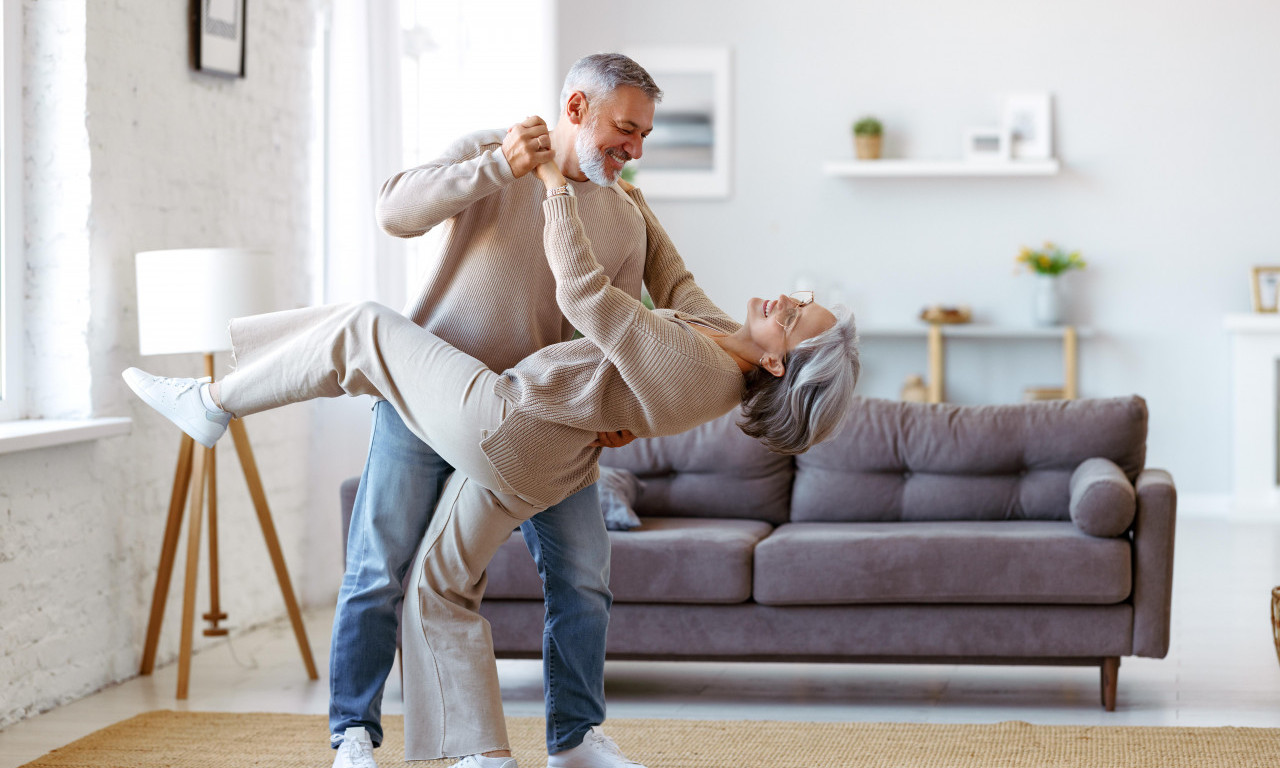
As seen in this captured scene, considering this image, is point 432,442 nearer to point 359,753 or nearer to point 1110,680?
point 359,753

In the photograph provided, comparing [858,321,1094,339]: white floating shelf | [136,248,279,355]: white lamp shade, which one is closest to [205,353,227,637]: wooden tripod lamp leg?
[136,248,279,355]: white lamp shade

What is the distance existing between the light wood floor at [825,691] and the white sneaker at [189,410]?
1.18 m

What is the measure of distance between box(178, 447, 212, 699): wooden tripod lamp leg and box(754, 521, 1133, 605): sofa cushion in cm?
159

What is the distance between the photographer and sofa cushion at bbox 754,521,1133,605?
347cm

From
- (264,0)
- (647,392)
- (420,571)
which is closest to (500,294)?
(647,392)

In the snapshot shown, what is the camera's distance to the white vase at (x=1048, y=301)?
7363 mm

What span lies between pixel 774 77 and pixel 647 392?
5.86m

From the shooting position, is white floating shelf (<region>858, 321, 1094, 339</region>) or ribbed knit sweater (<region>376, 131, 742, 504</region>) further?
white floating shelf (<region>858, 321, 1094, 339</region>)

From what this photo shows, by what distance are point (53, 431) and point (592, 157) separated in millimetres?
1945

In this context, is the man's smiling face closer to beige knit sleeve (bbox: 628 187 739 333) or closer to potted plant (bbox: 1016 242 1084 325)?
beige knit sleeve (bbox: 628 187 739 333)

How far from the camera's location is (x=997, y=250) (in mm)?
7602

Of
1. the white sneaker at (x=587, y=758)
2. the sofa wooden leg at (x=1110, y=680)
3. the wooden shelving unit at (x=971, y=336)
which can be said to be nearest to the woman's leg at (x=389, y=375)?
the white sneaker at (x=587, y=758)

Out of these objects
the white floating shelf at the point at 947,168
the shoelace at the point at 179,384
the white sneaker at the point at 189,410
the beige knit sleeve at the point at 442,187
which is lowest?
the white sneaker at the point at 189,410

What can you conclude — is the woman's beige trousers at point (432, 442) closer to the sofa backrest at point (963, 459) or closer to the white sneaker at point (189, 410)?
the white sneaker at point (189, 410)
